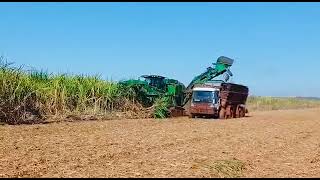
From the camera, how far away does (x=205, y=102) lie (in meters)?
29.6

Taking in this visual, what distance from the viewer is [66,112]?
24.0 metres

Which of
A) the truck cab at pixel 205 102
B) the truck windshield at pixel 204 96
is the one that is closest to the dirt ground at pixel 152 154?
the truck cab at pixel 205 102

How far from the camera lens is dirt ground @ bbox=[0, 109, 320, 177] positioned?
974 centimetres

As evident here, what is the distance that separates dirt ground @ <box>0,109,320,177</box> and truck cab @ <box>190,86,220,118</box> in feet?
37.3

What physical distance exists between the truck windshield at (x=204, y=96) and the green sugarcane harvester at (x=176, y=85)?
128 centimetres

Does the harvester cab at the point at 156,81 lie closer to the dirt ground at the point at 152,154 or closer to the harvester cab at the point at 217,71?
the harvester cab at the point at 217,71

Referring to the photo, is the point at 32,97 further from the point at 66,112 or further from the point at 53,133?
the point at 53,133

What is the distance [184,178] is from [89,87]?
18.2m

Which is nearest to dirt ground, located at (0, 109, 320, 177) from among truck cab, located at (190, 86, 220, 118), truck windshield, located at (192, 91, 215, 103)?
truck cab, located at (190, 86, 220, 118)

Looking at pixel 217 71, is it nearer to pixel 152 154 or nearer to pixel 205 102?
pixel 205 102

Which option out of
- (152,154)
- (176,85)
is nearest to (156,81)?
(176,85)

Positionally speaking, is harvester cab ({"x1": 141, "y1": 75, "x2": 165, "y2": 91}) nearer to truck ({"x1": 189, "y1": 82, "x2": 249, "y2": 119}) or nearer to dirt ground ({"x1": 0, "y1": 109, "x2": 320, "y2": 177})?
truck ({"x1": 189, "y1": 82, "x2": 249, "y2": 119})

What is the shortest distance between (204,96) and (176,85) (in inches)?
81.9

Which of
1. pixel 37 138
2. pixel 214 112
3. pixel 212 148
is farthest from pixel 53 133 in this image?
pixel 214 112
